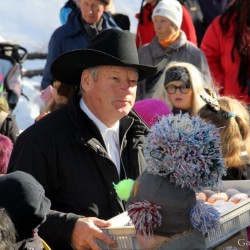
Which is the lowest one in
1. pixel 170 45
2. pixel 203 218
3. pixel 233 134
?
pixel 203 218

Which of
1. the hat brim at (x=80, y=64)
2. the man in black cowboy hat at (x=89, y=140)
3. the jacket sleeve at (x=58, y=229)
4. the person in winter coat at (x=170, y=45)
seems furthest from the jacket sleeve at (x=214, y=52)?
the jacket sleeve at (x=58, y=229)

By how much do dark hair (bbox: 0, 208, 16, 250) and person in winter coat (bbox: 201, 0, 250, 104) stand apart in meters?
5.45

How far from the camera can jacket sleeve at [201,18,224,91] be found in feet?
30.2

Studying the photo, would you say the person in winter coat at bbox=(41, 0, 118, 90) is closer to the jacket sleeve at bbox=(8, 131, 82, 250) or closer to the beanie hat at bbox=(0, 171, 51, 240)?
the jacket sleeve at bbox=(8, 131, 82, 250)

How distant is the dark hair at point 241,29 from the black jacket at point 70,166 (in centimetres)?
392

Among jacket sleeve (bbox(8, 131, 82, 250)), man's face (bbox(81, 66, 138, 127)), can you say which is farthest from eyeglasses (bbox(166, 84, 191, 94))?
jacket sleeve (bbox(8, 131, 82, 250))

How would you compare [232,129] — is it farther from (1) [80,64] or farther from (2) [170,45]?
(2) [170,45]

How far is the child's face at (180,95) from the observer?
7559 millimetres

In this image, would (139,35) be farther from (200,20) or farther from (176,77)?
(176,77)

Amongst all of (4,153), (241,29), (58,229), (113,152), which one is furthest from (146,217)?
(241,29)

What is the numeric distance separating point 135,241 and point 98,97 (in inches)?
54.4

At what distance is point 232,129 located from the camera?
5.99 metres

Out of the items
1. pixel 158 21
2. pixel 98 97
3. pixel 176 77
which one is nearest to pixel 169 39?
pixel 158 21

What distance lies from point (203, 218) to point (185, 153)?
30 centimetres
